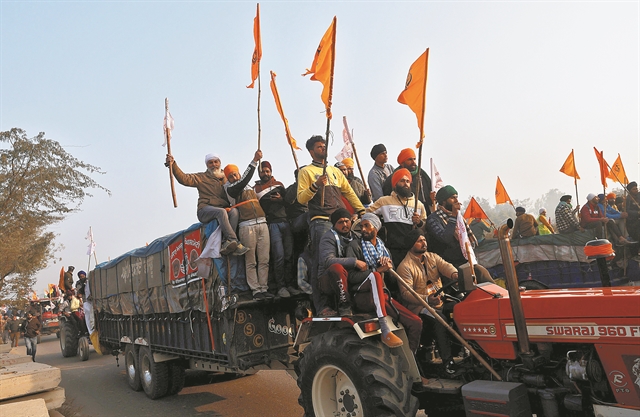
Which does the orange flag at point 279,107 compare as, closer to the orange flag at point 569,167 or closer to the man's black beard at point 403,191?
the man's black beard at point 403,191

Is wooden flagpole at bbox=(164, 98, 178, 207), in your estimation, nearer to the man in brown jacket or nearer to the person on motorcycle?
the man in brown jacket

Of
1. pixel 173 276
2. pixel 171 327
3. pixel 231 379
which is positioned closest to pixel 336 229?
pixel 173 276

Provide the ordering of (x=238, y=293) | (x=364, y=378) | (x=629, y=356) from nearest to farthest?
1. (x=629, y=356)
2. (x=364, y=378)
3. (x=238, y=293)

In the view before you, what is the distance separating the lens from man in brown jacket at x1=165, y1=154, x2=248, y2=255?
633 centimetres

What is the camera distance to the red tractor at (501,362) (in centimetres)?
335

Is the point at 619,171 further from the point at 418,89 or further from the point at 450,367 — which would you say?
the point at 450,367

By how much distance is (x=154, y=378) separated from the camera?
8.39 meters

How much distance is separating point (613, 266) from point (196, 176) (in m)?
9.41

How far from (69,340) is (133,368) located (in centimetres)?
838

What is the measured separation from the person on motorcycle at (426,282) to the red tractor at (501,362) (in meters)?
0.14

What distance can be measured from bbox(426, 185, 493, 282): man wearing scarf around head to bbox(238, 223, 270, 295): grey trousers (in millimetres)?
2094

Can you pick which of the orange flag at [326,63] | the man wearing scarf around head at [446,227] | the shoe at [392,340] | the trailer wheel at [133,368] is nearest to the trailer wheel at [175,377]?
the trailer wheel at [133,368]

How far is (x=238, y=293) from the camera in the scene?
6285mm

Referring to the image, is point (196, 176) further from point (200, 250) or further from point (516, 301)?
point (516, 301)
